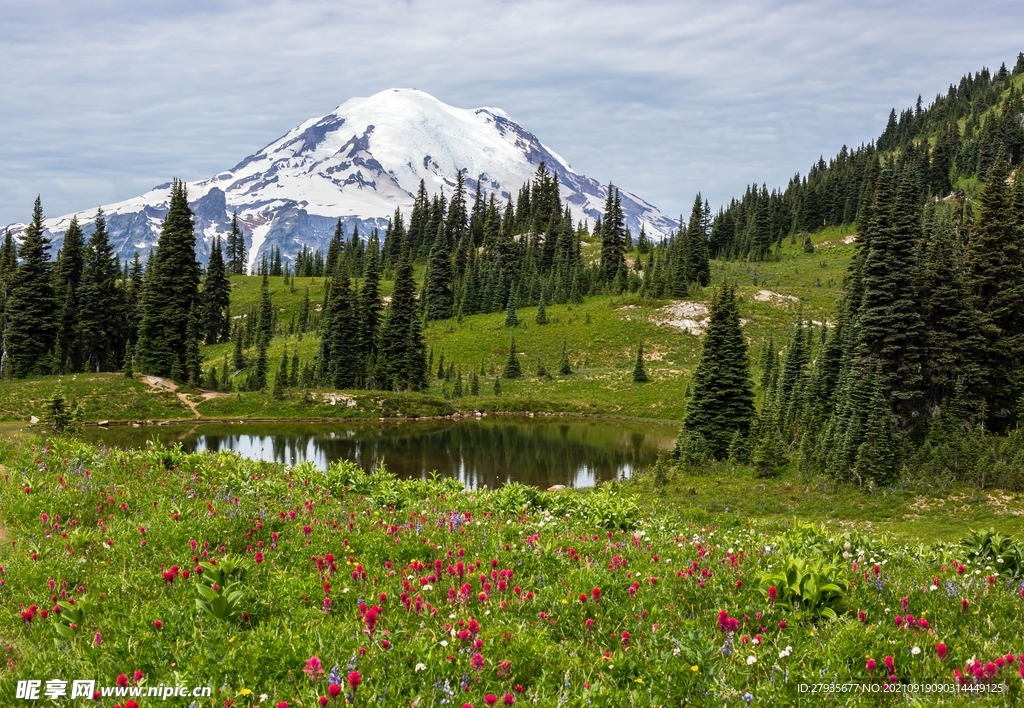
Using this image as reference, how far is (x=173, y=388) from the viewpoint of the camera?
61.9 metres

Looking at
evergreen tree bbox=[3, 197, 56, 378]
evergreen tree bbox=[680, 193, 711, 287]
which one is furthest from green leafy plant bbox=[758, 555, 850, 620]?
evergreen tree bbox=[680, 193, 711, 287]

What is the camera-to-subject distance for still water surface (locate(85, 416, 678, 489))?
40656 millimetres

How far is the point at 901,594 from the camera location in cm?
685

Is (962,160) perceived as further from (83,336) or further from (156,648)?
(156,648)

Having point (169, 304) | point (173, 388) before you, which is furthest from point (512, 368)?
point (169, 304)

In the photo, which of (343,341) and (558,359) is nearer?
(343,341)

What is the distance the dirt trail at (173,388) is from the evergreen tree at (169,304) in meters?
2.69

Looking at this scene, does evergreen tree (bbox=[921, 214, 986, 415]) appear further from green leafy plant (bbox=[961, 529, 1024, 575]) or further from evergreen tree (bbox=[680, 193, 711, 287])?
evergreen tree (bbox=[680, 193, 711, 287])

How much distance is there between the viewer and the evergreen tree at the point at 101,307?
7201 centimetres

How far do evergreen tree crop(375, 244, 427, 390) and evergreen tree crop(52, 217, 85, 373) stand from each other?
3361cm

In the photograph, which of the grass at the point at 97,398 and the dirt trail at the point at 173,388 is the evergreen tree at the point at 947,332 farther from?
the grass at the point at 97,398

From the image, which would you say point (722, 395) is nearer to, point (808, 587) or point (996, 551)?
point (996, 551)

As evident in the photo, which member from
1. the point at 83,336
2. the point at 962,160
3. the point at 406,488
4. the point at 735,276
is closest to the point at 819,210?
the point at 962,160

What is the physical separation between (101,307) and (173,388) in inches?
828
